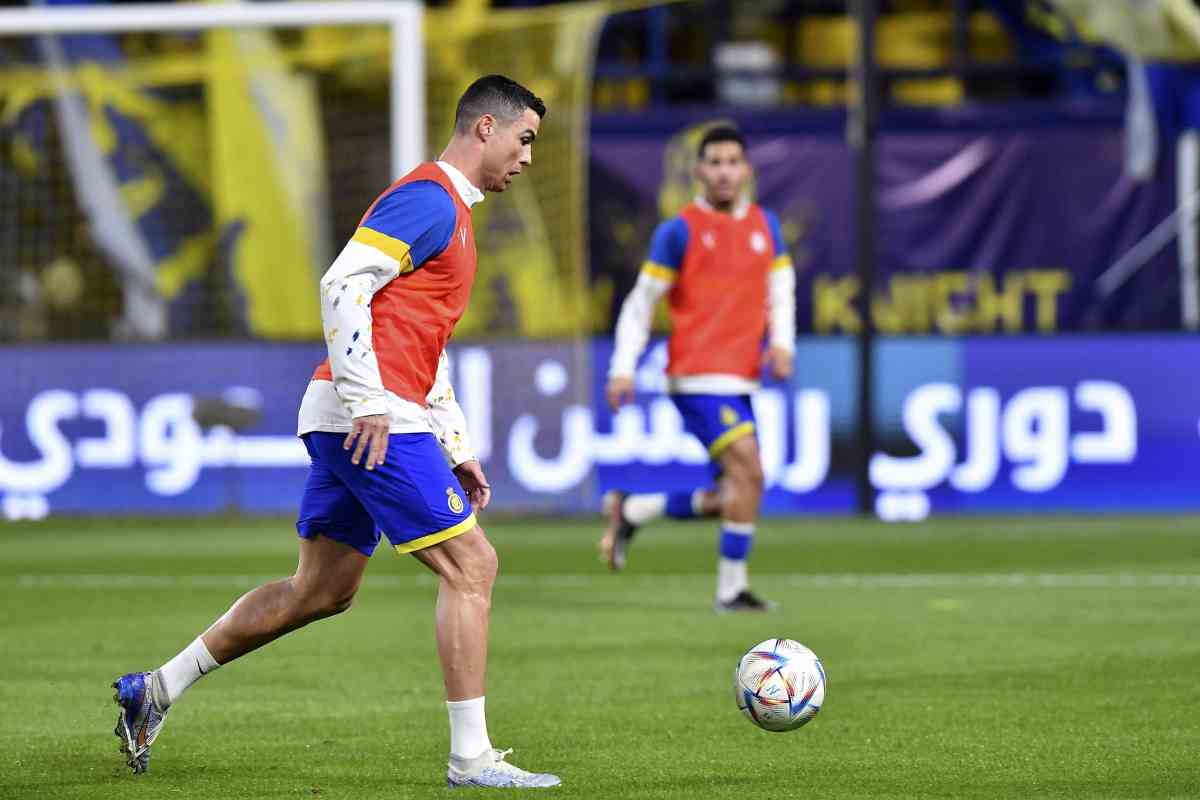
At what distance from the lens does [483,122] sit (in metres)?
6.26

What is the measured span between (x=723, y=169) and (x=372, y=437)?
484 cm

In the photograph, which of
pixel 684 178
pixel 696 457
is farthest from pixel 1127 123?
pixel 696 457

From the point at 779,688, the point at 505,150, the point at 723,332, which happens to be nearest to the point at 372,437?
the point at 505,150

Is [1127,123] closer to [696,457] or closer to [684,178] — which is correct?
[684,178]

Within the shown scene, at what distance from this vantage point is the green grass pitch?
642 cm

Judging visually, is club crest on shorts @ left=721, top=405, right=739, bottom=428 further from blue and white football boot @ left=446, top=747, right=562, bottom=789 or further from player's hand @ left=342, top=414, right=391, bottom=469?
player's hand @ left=342, top=414, right=391, bottom=469

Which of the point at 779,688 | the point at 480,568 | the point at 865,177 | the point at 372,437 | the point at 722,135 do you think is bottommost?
the point at 779,688

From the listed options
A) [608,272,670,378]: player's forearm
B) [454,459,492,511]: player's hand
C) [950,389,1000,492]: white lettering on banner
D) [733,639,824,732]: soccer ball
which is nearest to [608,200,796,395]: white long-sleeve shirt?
[608,272,670,378]: player's forearm

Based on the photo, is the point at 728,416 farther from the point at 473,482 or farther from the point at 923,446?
the point at 923,446

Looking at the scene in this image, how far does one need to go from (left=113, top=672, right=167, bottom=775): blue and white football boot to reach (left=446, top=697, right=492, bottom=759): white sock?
3.10 ft

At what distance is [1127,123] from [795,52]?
449cm

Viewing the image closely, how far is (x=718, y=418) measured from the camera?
10742 mm

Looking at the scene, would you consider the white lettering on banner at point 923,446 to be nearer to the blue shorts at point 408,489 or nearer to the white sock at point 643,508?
the white sock at point 643,508

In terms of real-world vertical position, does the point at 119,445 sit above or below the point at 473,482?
below
